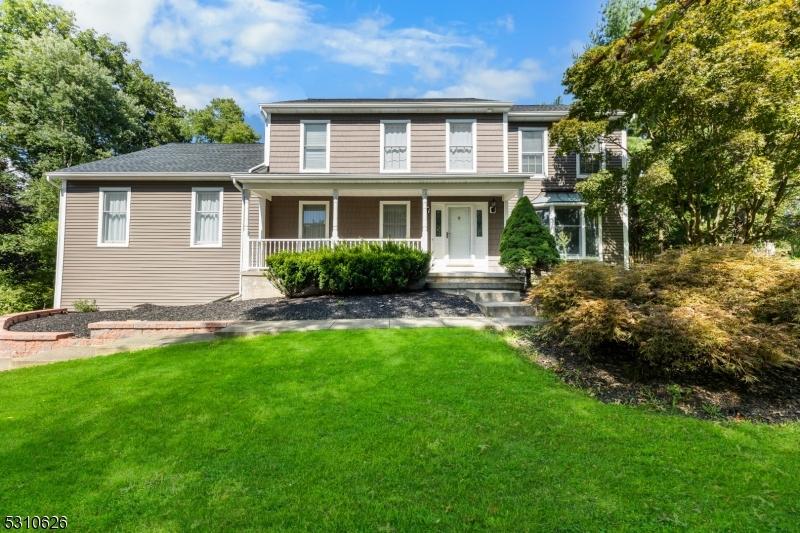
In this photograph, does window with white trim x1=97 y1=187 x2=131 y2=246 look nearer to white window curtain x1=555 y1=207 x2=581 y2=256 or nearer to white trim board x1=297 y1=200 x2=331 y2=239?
white trim board x1=297 y1=200 x2=331 y2=239

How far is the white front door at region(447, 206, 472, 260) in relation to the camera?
12219 millimetres

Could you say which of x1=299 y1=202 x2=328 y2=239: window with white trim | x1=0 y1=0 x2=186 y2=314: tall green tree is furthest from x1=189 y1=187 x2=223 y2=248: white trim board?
x1=0 y1=0 x2=186 y2=314: tall green tree

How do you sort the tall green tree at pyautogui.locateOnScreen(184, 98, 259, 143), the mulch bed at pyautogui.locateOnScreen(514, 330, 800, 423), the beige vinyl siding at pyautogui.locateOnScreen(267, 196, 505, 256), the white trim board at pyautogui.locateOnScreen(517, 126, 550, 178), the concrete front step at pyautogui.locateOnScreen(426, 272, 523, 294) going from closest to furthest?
the mulch bed at pyautogui.locateOnScreen(514, 330, 800, 423)
the concrete front step at pyautogui.locateOnScreen(426, 272, 523, 294)
the beige vinyl siding at pyautogui.locateOnScreen(267, 196, 505, 256)
the white trim board at pyautogui.locateOnScreen(517, 126, 550, 178)
the tall green tree at pyautogui.locateOnScreen(184, 98, 259, 143)

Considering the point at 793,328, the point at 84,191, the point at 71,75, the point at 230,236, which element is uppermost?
the point at 71,75

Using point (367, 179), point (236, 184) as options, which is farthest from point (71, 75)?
point (367, 179)

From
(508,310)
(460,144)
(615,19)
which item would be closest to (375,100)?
(460,144)

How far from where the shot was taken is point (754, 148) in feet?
26.5

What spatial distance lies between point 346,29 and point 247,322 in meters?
5.97

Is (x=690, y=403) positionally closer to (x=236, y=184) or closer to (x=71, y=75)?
(x=236, y=184)

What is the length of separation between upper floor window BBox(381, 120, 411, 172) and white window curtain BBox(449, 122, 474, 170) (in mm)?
1459

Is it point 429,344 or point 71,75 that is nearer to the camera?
point 429,344

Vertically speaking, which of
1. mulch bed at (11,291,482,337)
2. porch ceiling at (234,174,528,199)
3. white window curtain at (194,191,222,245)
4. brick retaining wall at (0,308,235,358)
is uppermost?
porch ceiling at (234,174,528,199)

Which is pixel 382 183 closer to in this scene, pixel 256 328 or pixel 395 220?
pixel 395 220

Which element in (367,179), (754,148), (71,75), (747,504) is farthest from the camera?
(71,75)
